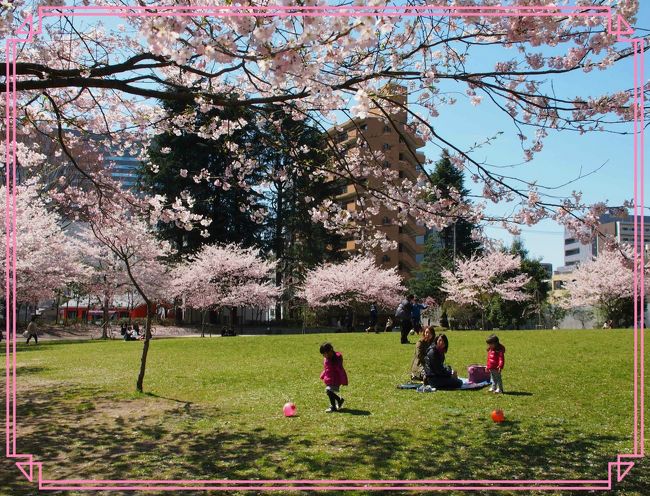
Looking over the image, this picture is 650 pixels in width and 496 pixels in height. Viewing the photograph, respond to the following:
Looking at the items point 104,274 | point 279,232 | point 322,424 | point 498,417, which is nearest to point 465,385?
point 498,417

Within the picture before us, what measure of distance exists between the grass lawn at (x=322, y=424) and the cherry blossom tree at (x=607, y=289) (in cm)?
3031

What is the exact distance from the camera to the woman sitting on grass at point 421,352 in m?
10.8

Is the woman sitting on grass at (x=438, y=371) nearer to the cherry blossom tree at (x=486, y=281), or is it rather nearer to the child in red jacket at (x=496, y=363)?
the child in red jacket at (x=496, y=363)

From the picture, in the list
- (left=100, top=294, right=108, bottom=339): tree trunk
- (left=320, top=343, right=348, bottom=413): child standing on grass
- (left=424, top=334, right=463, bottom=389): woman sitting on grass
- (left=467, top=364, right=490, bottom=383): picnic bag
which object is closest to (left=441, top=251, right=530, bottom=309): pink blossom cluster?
(left=100, top=294, right=108, bottom=339): tree trunk

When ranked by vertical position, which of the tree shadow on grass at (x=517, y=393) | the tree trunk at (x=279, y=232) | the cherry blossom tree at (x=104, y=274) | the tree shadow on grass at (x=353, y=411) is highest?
the tree trunk at (x=279, y=232)

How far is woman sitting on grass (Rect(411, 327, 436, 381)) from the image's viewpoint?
10.8 metres

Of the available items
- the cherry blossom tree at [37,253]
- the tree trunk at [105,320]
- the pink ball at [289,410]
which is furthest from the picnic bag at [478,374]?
the tree trunk at [105,320]

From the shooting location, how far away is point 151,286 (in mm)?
39000

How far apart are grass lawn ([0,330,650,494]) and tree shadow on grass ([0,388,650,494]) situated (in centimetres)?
2


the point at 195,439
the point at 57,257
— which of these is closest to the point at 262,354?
the point at 195,439

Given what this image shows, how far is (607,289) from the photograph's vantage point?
1656 inches

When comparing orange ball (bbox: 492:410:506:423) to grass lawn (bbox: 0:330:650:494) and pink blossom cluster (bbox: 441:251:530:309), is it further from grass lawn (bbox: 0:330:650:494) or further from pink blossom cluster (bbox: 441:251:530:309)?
pink blossom cluster (bbox: 441:251:530:309)

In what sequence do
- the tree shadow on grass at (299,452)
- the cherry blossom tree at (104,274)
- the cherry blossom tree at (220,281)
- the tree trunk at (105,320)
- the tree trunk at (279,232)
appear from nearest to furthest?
the tree shadow on grass at (299,452) → the tree trunk at (105,320) → the cherry blossom tree at (104,274) → the cherry blossom tree at (220,281) → the tree trunk at (279,232)

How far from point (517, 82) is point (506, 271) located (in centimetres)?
4091
